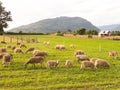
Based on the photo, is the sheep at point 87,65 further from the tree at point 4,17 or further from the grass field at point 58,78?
the tree at point 4,17

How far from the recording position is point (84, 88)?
21188 mm

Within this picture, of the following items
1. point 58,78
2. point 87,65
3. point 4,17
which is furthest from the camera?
point 4,17

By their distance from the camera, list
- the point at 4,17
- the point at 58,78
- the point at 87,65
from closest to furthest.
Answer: the point at 58,78 → the point at 87,65 → the point at 4,17

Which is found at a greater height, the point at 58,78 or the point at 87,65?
the point at 87,65

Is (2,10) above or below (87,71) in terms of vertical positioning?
above

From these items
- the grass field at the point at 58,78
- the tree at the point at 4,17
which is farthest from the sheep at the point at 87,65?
the tree at the point at 4,17

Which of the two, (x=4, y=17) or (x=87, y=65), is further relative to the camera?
(x=4, y=17)

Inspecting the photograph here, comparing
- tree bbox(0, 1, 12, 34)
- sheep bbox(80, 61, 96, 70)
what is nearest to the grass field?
sheep bbox(80, 61, 96, 70)

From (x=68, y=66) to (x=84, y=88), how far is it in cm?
762

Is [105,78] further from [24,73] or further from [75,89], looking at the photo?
[24,73]

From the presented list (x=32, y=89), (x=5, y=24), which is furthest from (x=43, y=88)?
(x=5, y=24)

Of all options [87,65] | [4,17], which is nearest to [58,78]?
[87,65]

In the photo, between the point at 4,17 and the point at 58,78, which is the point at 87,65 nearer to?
the point at 58,78

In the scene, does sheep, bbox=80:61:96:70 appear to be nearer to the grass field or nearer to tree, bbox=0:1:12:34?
the grass field
